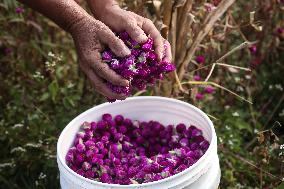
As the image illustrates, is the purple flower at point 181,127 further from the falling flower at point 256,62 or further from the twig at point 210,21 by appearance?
the falling flower at point 256,62

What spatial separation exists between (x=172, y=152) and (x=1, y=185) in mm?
760

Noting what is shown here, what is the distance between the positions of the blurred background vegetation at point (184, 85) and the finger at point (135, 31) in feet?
0.91

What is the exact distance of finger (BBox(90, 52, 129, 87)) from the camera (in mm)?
1270

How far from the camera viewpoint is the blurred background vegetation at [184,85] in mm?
1764

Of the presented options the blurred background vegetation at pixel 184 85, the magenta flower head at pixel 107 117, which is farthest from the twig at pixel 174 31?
the magenta flower head at pixel 107 117

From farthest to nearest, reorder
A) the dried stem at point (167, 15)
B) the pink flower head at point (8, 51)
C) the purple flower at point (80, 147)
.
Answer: the pink flower head at point (8, 51) < the dried stem at point (167, 15) < the purple flower at point (80, 147)

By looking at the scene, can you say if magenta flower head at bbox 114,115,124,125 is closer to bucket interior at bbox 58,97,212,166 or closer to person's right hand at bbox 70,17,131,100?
bucket interior at bbox 58,97,212,166

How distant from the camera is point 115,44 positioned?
1.28 m

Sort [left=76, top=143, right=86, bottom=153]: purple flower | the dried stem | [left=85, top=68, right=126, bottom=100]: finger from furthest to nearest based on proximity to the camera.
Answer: the dried stem, [left=76, top=143, right=86, bottom=153]: purple flower, [left=85, top=68, right=126, bottom=100]: finger

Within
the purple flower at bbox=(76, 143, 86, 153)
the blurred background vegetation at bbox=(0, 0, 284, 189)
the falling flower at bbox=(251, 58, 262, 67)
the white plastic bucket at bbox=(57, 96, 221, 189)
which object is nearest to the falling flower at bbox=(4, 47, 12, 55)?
the blurred background vegetation at bbox=(0, 0, 284, 189)

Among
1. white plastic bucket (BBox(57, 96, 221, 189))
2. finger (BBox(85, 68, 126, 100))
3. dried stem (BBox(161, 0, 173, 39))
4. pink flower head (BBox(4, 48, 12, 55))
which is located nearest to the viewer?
white plastic bucket (BBox(57, 96, 221, 189))

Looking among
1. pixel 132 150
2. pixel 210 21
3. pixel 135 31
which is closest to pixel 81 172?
pixel 132 150

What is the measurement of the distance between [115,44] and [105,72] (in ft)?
0.25

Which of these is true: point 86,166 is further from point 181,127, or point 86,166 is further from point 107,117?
point 181,127
